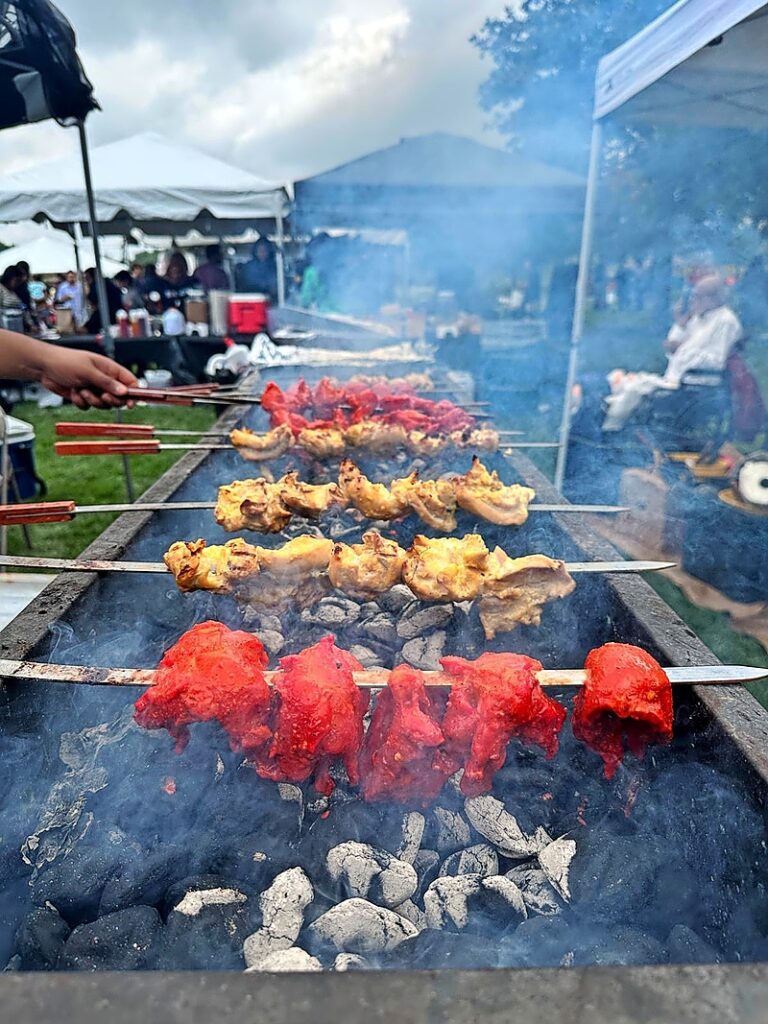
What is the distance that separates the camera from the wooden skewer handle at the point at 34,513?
8.16ft

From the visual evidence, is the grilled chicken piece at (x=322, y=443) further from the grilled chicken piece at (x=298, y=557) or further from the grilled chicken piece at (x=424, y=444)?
the grilled chicken piece at (x=298, y=557)

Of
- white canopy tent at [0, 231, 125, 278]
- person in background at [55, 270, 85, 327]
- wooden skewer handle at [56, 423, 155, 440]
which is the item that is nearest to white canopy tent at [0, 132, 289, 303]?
person in background at [55, 270, 85, 327]

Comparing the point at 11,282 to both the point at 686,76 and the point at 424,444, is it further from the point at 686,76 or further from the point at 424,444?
the point at 424,444

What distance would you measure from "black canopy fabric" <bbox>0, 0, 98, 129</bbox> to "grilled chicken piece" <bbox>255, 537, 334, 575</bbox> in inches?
234

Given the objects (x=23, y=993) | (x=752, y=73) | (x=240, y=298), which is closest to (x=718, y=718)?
(x=23, y=993)

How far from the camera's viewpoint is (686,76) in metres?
6.11

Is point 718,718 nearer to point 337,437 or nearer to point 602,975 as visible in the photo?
point 602,975

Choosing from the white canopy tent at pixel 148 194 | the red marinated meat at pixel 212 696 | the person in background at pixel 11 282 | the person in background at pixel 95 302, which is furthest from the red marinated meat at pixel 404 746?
the person in background at pixel 11 282

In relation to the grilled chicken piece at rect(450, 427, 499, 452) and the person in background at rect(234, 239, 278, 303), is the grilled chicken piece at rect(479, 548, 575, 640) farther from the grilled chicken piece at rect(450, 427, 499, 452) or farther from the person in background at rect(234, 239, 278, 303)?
the person in background at rect(234, 239, 278, 303)

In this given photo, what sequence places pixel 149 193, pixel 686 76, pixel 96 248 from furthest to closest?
1. pixel 149 193
2. pixel 96 248
3. pixel 686 76

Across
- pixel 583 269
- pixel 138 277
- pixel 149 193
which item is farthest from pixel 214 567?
pixel 138 277

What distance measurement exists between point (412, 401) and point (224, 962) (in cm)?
443

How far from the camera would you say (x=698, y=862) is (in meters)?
1.81

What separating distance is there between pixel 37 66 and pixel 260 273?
1317 centimetres
